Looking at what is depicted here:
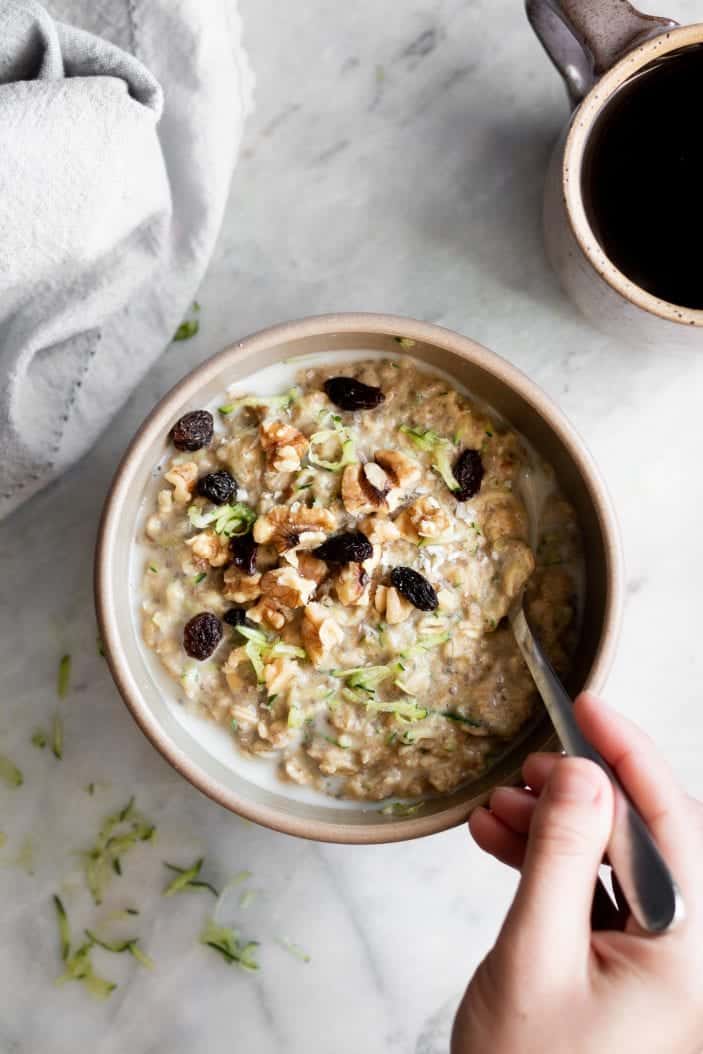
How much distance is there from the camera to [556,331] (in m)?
1.41

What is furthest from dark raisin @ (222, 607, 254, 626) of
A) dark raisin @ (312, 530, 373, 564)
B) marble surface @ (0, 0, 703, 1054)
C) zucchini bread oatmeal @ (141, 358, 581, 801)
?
marble surface @ (0, 0, 703, 1054)

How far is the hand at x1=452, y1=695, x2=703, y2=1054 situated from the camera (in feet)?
2.99

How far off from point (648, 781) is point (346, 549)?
1.27 feet

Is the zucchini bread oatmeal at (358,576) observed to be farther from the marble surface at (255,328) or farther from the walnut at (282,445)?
the marble surface at (255,328)

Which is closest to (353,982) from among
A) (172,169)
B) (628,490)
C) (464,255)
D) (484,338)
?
(628,490)

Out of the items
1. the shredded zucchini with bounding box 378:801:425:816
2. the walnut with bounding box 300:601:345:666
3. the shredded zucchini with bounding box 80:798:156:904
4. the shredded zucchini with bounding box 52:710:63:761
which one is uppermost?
the walnut with bounding box 300:601:345:666

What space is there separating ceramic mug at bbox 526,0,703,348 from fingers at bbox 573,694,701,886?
0.44m

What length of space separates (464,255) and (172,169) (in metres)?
0.39

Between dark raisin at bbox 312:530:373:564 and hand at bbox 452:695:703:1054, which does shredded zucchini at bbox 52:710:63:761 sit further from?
hand at bbox 452:695:703:1054

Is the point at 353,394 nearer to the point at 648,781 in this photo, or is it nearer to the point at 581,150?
the point at 581,150

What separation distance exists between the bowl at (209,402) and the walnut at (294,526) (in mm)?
153

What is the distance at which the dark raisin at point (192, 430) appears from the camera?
120 centimetres

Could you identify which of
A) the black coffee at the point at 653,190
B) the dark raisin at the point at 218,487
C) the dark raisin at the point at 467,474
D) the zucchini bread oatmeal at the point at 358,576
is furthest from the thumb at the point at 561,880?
the black coffee at the point at 653,190

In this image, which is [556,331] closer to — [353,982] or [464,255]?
[464,255]
